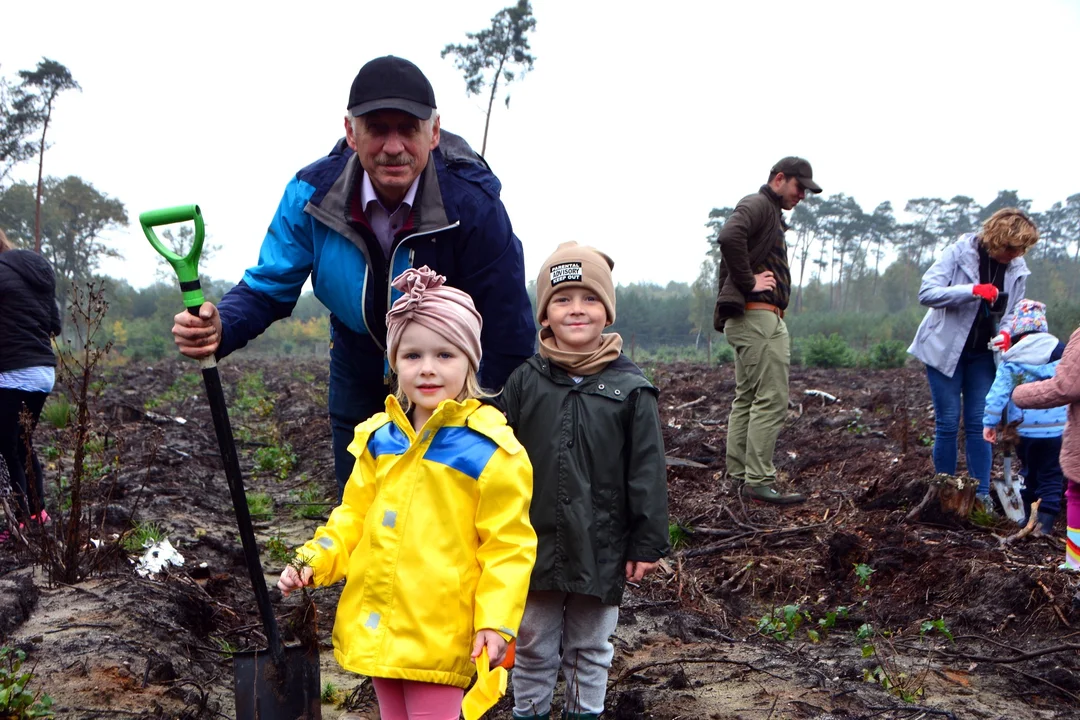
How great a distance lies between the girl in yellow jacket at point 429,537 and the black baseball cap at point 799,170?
13.1 ft

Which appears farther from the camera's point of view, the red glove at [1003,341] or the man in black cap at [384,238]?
the red glove at [1003,341]

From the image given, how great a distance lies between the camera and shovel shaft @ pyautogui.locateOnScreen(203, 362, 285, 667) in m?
2.36

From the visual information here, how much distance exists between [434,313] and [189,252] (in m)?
0.75

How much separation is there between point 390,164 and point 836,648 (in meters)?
2.60

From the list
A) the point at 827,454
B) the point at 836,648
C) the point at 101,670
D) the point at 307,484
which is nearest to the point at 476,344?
the point at 101,670

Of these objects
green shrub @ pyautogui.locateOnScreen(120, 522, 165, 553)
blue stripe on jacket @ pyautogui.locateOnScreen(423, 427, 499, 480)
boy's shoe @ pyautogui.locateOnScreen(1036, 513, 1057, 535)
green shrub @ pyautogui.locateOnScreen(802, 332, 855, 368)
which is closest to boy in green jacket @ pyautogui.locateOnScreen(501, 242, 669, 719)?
blue stripe on jacket @ pyautogui.locateOnScreen(423, 427, 499, 480)

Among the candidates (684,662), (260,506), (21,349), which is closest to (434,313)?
(684,662)

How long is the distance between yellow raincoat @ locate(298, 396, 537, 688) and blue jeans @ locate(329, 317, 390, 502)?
2.28 ft

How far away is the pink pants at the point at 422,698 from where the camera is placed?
6.77 feet

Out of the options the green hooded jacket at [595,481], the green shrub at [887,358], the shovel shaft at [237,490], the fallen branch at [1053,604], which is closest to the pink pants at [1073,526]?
the fallen branch at [1053,604]

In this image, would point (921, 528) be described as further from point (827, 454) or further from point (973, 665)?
point (827, 454)

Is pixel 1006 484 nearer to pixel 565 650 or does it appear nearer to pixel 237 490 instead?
pixel 565 650

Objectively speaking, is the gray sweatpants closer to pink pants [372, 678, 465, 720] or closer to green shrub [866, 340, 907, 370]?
pink pants [372, 678, 465, 720]

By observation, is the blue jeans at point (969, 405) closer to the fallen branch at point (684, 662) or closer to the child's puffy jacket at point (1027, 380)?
the child's puffy jacket at point (1027, 380)
